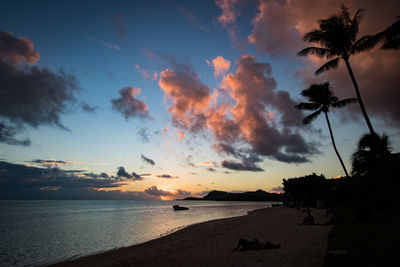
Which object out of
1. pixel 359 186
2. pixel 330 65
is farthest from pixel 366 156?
pixel 330 65

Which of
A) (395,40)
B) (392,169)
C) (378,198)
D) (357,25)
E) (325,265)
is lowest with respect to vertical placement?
(325,265)

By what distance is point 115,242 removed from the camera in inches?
926

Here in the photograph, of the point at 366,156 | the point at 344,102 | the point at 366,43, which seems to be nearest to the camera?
the point at 366,43

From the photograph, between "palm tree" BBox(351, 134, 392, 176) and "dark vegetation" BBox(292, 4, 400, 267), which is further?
"palm tree" BBox(351, 134, 392, 176)

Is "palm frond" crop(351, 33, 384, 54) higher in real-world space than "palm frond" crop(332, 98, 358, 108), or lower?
higher

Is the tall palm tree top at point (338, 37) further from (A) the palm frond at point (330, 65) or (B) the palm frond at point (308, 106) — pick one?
(B) the palm frond at point (308, 106)

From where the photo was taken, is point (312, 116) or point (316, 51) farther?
point (312, 116)

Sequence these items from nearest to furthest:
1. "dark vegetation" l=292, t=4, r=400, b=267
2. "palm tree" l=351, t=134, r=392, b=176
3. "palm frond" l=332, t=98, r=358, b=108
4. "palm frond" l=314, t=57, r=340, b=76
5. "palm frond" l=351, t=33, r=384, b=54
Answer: "dark vegetation" l=292, t=4, r=400, b=267 → "palm frond" l=351, t=33, r=384, b=54 → "palm frond" l=314, t=57, r=340, b=76 → "palm frond" l=332, t=98, r=358, b=108 → "palm tree" l=351, t=134, r=392, b=176

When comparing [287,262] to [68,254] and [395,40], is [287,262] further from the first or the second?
[68,254]

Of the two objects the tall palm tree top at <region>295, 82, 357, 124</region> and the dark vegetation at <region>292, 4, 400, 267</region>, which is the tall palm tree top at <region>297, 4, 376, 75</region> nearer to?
the dark vegetation at <region>292, 4, 400, 267</region>

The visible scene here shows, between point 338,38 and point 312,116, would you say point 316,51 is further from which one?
point 312,116

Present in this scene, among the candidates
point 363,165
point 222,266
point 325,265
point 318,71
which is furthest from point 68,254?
point 363,165

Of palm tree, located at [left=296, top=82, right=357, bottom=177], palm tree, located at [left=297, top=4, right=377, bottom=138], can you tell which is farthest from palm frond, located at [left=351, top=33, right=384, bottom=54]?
palm tree, located at [left=296, top=82, right=357, bottom=177]

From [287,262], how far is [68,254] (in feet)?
61.1
